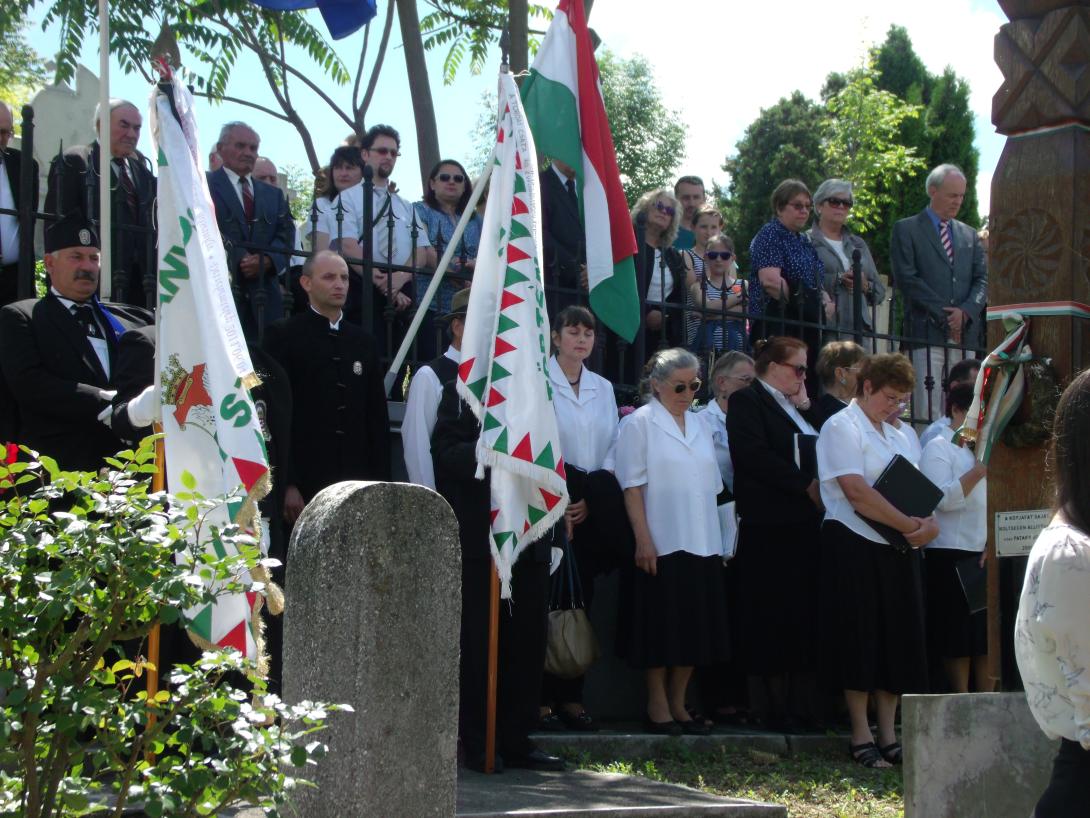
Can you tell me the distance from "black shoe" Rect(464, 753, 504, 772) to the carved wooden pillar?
2.26 metres

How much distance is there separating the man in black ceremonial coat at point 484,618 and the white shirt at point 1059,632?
141 inches

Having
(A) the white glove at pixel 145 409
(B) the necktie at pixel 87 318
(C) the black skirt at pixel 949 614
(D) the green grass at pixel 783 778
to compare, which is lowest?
(D) the green grass at pixel 783 778

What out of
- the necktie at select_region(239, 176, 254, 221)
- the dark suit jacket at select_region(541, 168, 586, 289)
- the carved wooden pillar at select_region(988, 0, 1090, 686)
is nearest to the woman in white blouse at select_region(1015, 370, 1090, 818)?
the carved wooden pillar at select_region(988, 0, 1090, 686)

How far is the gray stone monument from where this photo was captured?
197 inches

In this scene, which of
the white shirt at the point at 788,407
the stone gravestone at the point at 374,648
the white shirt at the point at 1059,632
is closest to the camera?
the white shirt at the point at 1059,632

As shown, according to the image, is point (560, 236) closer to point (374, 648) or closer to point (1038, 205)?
point (1038, 205)

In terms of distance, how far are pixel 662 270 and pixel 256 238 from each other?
257 cm

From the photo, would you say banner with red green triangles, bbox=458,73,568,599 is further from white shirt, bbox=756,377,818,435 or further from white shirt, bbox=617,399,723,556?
white shirt, bbox=756,377,818,435

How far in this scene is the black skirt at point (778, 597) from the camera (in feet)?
27.2

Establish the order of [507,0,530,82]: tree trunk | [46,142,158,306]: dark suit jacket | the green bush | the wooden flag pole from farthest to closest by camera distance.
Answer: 1. [507,0,530,82]: tree trunk
2. [46,142,158,306]: dark suit jacket
3. the wooden flag pole
4. the green bush

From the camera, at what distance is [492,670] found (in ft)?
21.8

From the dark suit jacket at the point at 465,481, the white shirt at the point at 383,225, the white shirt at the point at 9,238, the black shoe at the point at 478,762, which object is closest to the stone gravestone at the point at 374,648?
the black shoe at the point at 478,762

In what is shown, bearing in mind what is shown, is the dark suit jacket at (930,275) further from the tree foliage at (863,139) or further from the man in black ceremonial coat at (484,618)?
the tree foliage at (863,139)

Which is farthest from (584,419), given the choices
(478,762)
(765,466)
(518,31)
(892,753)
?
(518,31)
